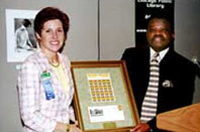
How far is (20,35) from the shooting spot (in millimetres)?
1482

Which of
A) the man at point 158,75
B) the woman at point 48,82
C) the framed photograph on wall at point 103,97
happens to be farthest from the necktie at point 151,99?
the woman at point 48,82

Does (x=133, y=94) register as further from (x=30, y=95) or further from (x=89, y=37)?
(x=30, y=95)

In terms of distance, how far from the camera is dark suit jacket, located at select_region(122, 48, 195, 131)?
1664 millimetres

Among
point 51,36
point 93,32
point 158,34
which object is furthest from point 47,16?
point 158,34

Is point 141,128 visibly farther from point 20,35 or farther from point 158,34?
point 20,35

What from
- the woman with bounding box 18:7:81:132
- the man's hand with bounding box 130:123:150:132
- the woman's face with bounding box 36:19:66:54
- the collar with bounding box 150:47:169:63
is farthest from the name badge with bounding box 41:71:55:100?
the collar with bounding box 150:47:169:63

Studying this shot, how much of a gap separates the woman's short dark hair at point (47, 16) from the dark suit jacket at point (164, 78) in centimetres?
43

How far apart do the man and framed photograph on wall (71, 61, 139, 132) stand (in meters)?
0.10

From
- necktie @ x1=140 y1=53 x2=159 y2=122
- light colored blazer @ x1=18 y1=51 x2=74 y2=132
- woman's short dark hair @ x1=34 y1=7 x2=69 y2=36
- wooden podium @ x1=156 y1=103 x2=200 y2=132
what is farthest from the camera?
necktie @ x1=140 y1=53 x2=159 y2=122

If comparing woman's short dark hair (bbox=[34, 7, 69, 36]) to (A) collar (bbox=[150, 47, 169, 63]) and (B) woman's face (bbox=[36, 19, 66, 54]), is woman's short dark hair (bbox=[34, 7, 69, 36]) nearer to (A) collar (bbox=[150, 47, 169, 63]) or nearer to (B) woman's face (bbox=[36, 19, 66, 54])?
(B) woman's face (bbox=[36, 19, 66, 54])

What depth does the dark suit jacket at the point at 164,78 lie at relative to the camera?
5.46 ft

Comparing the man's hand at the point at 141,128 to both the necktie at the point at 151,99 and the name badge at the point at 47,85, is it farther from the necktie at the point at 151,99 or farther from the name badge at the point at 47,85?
the name badge at the point at 47,85

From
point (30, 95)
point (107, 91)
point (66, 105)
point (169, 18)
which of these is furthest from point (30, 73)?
point (169, 18)

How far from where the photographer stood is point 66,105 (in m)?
1.48
